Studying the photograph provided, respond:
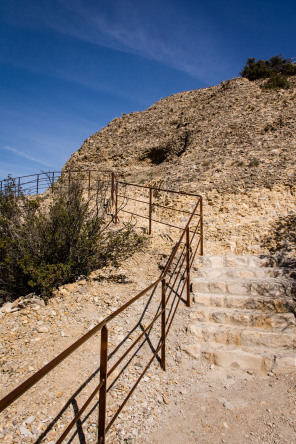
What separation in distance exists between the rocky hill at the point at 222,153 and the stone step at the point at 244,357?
2828 mm

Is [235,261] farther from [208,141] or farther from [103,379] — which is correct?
[208,141]

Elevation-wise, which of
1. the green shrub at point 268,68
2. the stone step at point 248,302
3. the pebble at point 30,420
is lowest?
the pebble at point 30,420

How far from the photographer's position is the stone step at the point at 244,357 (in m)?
3.15

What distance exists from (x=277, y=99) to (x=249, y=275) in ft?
39.5

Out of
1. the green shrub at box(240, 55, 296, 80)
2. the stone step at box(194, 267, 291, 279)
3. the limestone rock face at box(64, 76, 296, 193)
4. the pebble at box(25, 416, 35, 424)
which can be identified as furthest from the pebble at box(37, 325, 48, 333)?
the green shrub at box(240, 55, 296, 80)

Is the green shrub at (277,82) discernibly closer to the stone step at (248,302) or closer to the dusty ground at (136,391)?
the stone step at (248,302)

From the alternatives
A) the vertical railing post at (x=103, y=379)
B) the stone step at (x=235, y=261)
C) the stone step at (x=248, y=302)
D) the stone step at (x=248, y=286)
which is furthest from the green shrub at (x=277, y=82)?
the vertical railing post at (x=103, y=379)

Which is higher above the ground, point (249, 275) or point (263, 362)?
point (249, 275)

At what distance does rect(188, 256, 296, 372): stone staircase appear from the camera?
130 inches

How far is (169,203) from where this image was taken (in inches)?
346

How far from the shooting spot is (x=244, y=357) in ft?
10.8

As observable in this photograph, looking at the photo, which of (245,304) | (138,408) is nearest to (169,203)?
(245,304)

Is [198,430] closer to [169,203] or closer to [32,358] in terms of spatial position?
[32,358]

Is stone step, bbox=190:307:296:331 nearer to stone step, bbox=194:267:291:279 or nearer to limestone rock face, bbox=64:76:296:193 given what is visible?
stone step, bbox=194:267:291:279
